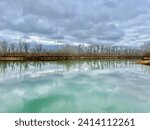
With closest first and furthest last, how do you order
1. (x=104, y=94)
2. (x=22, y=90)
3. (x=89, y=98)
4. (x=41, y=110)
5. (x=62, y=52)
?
1. (x=41, y=110)
2. (x=89, y=98)
3. (x=104, y=94)
4. (x=22, y=90)
5. (x=62, y=52)

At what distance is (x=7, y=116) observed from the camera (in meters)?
2.67

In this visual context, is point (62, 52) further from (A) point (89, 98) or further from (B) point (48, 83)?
(A) point (89, 98)

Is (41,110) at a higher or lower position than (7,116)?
lower

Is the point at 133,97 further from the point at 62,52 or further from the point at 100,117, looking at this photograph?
the point at 62,52

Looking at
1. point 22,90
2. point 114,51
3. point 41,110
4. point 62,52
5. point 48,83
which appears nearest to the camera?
point 41,110

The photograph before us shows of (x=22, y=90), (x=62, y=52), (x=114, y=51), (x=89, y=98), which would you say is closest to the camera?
(x=89, y=98)

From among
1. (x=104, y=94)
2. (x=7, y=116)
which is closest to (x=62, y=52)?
(x=104, y=94)

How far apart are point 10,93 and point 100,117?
13.1ft

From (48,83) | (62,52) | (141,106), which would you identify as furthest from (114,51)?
(141,106)

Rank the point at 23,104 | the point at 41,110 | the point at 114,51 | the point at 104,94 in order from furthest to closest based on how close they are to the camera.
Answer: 1. the point at 114,51
2. the point at 104,94
3. the point at 23,104
4. the point at 41,110

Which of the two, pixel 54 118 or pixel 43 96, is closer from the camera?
pixel 54 118

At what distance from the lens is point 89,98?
543cm

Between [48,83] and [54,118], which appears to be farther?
[48,83]

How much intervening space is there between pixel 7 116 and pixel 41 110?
5.83 ft
